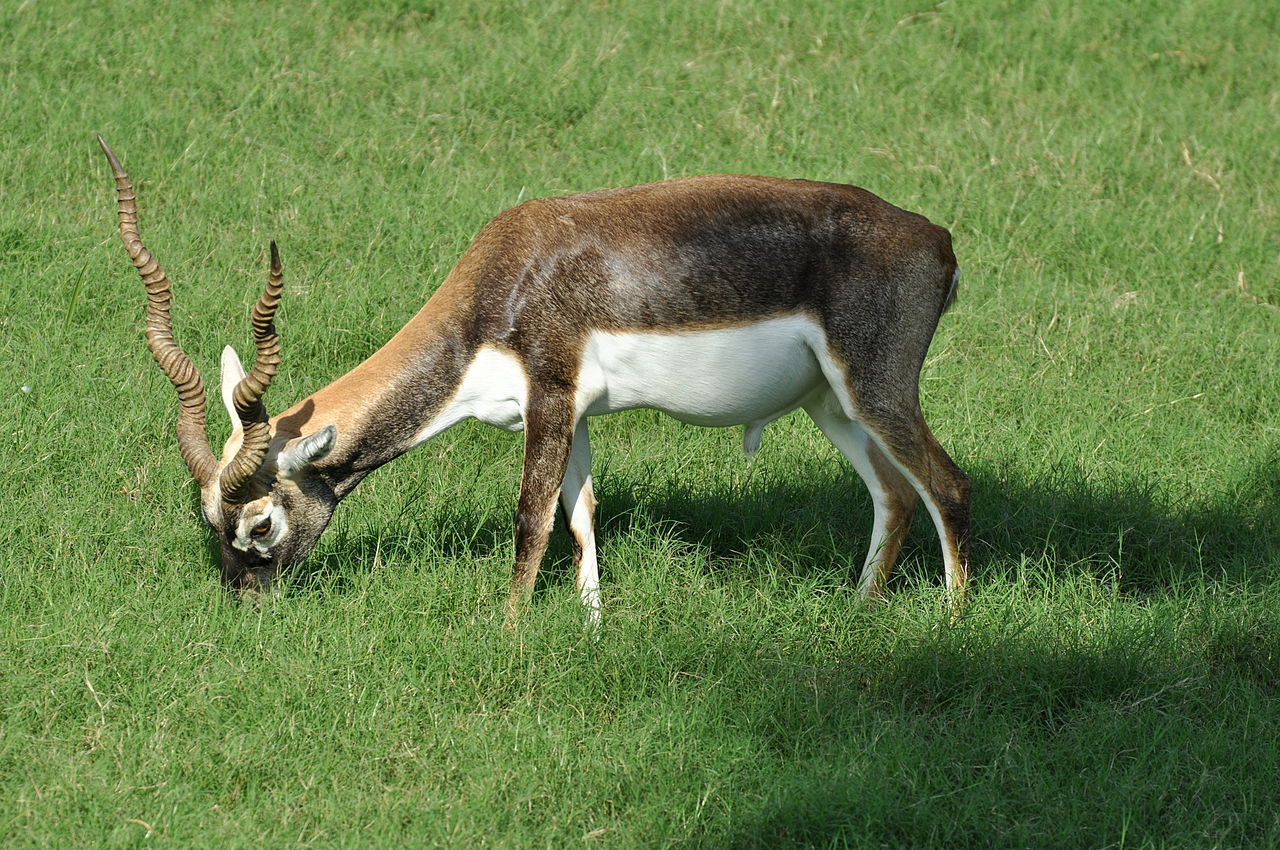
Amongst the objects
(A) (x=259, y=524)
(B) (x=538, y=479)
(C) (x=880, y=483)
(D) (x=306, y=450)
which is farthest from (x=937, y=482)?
(A) (x=259, y=524)

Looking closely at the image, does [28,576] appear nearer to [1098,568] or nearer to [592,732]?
[592,732]

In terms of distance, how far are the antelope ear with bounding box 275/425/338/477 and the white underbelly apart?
89cm

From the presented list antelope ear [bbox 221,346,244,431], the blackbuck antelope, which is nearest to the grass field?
the blackbuck antelope

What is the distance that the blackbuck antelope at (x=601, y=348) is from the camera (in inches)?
202

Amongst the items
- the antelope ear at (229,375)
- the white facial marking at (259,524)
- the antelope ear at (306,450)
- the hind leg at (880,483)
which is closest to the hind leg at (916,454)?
the hind leg at (880,483)

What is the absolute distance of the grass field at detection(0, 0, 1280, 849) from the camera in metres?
4.47

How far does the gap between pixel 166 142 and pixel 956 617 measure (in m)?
5.65

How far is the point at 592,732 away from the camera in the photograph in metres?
4.77

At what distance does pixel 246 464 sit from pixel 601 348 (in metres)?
1.30

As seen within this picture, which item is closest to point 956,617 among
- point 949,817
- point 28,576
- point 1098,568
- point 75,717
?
point 1098,568

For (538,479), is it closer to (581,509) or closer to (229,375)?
(581,509)

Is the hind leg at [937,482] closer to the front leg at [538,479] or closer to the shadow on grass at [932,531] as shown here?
the shadow on grass at [932,531]

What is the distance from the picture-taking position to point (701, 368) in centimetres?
530

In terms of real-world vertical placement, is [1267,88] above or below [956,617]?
above
